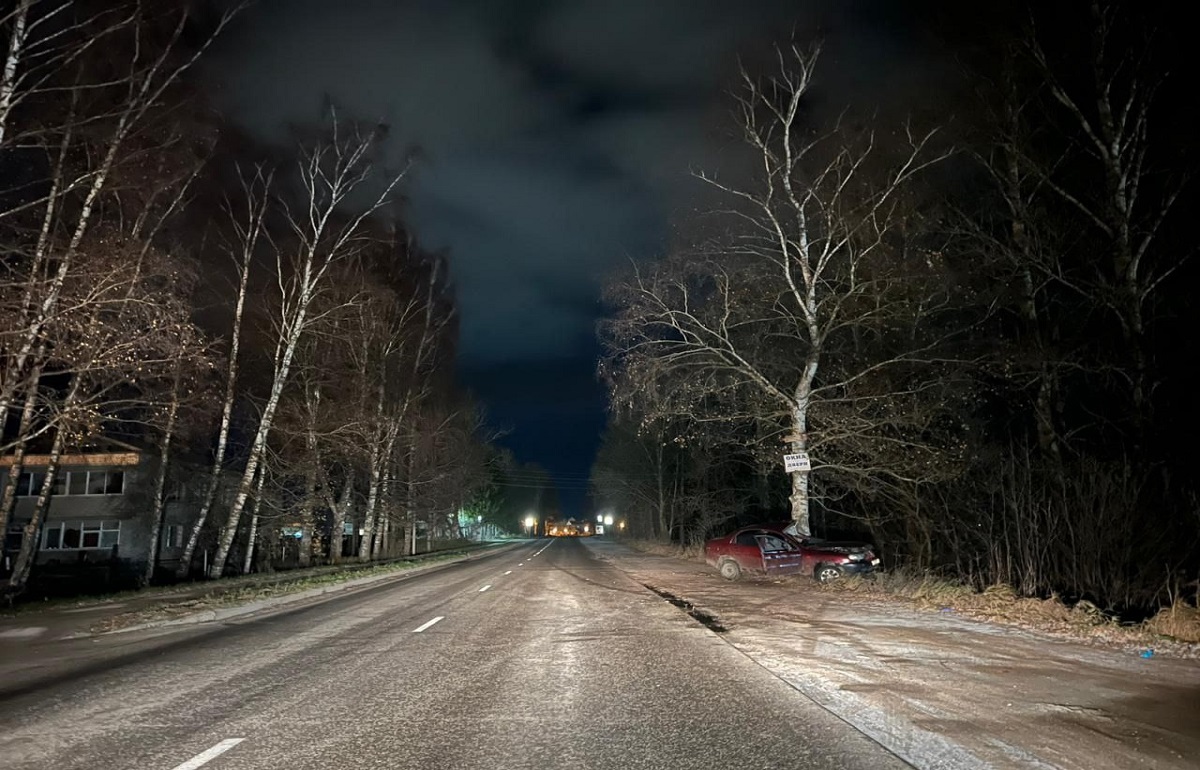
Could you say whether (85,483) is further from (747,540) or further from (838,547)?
(838,547)

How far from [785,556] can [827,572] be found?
4.70ft

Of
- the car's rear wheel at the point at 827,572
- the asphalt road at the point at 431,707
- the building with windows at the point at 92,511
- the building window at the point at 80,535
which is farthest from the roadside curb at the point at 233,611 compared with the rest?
the building window at the point at 80,535

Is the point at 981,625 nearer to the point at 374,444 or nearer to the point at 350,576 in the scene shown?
the point at 350,576

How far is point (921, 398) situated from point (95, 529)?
42.1 metres

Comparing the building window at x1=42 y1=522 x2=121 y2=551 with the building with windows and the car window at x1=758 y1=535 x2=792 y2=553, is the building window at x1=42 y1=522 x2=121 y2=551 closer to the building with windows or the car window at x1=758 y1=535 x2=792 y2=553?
the building with windows

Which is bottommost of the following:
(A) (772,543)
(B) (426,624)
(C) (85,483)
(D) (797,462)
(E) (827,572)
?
(B) (426,624)

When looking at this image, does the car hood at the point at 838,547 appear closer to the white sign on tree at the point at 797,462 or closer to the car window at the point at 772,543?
the car window at the point at 772,543

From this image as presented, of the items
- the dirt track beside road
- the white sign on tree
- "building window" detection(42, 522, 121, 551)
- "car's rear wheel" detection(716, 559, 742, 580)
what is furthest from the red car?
"building window" detection(42, 522, 121, 551)

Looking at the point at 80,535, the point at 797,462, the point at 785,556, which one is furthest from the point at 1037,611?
the point at 80,535

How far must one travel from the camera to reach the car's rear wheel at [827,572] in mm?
17938

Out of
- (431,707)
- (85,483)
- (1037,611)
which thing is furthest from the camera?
(85,483)

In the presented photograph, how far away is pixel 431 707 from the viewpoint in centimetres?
661

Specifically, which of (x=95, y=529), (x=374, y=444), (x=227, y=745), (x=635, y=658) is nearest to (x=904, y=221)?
(x=635, y=658)

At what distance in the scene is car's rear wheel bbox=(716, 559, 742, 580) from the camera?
67.4ft
